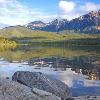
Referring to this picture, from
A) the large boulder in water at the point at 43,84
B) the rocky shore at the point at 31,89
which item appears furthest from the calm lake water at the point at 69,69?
the rocky shore at the point at 31,89

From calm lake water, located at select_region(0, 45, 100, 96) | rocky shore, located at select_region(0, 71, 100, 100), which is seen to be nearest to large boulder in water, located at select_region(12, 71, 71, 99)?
rocky shore, located at select_region(0, 71, 100, 100)

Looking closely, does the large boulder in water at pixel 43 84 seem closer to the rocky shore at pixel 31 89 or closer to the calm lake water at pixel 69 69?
the rocky shore at pixel 31 89

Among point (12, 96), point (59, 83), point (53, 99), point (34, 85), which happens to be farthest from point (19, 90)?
point (59, 83)

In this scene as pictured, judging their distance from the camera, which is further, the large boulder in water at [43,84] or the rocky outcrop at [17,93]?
the large boulder in water at [43,84]

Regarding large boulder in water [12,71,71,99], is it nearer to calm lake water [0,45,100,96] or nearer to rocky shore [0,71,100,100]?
rocky shore [0,71,100,100]

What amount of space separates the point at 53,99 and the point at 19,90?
2.23 m

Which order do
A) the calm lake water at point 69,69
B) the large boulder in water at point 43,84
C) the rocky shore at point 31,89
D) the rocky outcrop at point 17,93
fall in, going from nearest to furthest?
the rocky outcrop at point 17,93, the rocky shore at point 31,89, the large boulder in water at point 43,84, the calm lake water at point 69,69

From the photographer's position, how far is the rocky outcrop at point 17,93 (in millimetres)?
17641

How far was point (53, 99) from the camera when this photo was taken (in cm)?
1912

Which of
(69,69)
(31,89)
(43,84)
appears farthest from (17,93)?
(69,69)

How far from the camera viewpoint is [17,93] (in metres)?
18.0

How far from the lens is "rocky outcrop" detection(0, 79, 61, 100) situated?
695 inches

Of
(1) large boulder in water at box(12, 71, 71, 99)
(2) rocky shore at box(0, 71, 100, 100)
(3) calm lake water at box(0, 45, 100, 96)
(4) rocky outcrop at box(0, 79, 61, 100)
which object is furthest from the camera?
(3) calm lake water at box(0, 45, 100, 96)

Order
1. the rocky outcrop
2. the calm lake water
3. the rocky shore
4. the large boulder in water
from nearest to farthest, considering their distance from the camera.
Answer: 1. the rocky outcrop
2. the rocky shore
3. the large boulder in water
4. the calm lake water
